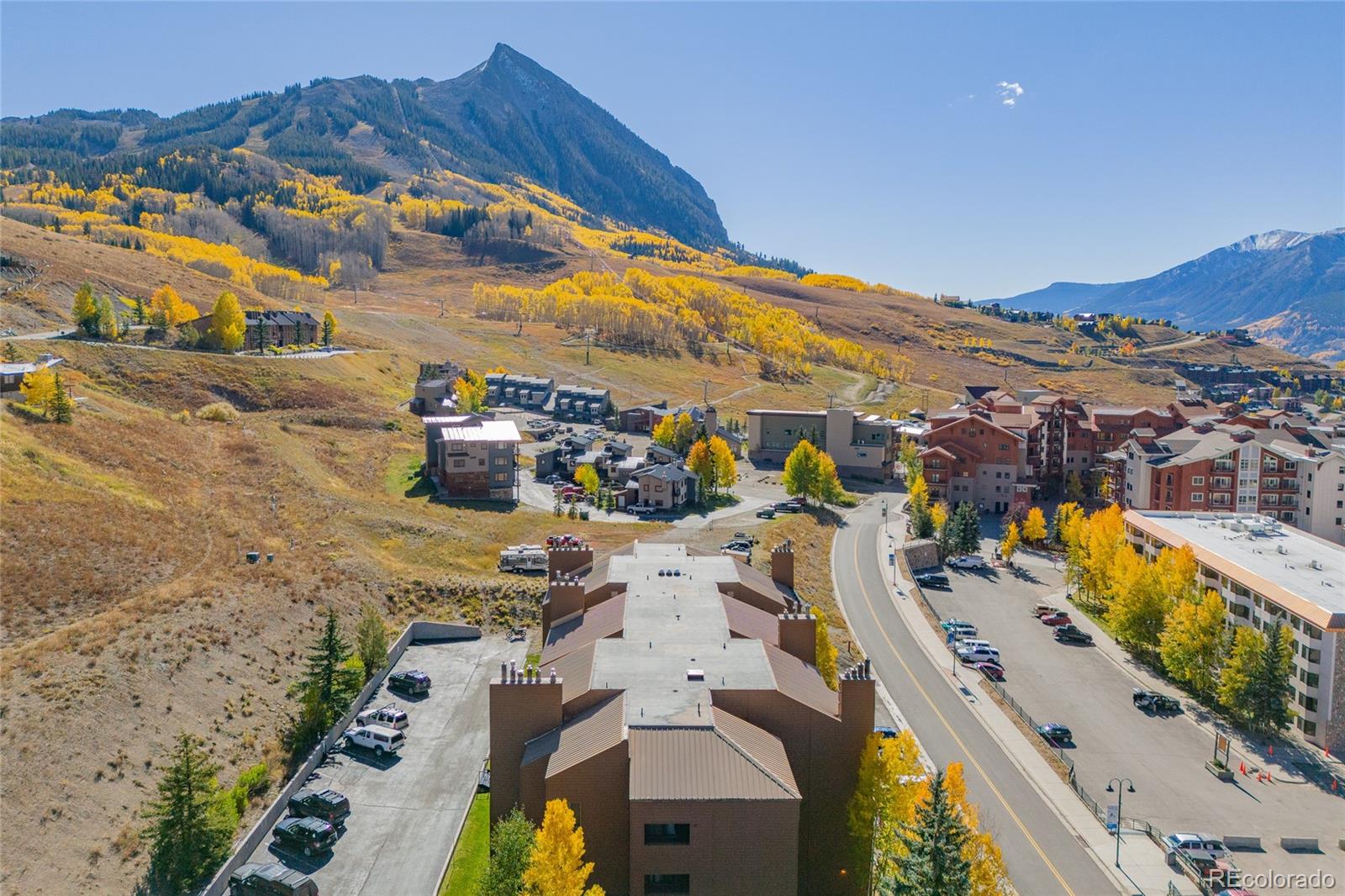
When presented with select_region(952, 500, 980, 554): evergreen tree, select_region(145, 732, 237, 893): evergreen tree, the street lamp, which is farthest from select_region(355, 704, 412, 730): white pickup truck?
select_region(952, 500, 980, 554): evergreen tree

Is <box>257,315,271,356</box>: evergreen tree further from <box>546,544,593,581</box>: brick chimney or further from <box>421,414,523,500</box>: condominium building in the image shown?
<box>546,544,593,581</box>: brick chimney

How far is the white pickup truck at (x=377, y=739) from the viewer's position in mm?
40188

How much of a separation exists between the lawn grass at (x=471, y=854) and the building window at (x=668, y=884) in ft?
17.8

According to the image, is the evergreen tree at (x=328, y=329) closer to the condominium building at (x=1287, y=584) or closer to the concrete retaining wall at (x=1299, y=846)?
the condominium building at (x=1287, y=584)

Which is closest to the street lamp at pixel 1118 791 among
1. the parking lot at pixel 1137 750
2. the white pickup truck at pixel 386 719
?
the parking lot at pixel 1137 750

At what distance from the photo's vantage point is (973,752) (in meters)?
44.7

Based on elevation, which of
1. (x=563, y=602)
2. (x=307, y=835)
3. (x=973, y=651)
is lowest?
(x=973, y=651)

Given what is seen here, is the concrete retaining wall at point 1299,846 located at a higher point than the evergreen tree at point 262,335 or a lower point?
lower

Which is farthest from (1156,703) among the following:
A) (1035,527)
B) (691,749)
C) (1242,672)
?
(691,749)

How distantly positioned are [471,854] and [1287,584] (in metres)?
Result: 50.1

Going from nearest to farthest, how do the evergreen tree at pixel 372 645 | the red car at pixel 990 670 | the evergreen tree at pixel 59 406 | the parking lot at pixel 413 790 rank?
1. the parking lot at pixel 413 790
2. the evergreen tree at pixel 372 645
3. the red car at pixel 990 670
4. the evergreen tree at pixel 59 406

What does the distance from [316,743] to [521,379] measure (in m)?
111

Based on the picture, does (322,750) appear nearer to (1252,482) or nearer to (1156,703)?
(1156,703)

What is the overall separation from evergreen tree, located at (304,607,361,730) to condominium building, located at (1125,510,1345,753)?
51776 millimetres
